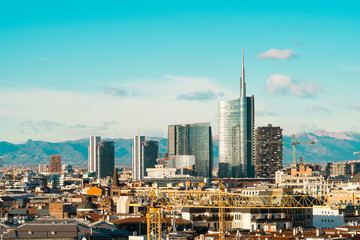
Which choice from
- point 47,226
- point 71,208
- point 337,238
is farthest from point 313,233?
point 71,208

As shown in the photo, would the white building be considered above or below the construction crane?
below

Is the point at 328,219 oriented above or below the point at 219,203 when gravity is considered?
below

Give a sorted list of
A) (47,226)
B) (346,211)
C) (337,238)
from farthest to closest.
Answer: (346,211) < (47,226) < (337,238)

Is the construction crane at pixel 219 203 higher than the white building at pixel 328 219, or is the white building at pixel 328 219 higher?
the construction crane at pixel 219 203

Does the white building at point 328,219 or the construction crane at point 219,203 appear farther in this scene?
the white building at point 328,219

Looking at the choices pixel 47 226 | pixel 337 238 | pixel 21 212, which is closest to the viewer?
pixel 337 238

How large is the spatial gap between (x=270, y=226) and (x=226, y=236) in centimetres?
2283

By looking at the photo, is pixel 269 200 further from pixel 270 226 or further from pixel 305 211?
pixel 270 226

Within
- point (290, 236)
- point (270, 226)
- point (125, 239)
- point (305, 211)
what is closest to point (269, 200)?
point (305, 211)

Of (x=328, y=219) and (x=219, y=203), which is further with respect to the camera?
(x=328, y=219)

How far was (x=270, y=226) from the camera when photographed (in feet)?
421

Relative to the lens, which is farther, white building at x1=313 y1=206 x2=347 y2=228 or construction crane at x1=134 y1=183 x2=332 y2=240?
white building at x1=313 y1=206 x2=347 y2=228

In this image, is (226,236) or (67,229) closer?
(226,236)

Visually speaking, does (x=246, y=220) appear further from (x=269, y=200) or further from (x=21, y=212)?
(x=21, y=212)
